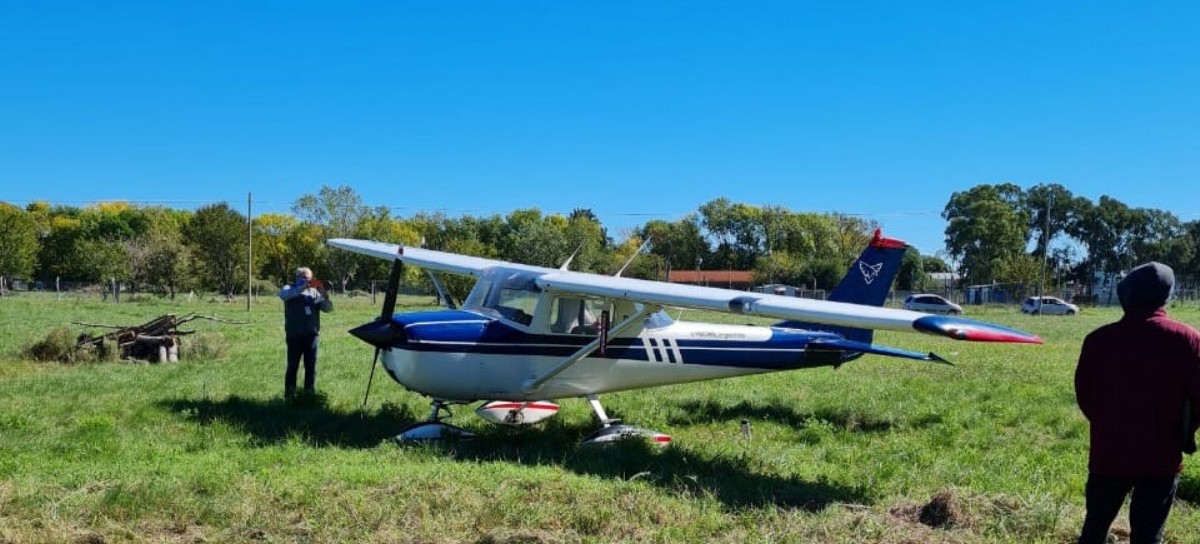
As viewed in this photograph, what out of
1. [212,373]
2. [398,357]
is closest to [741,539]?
[398,357]

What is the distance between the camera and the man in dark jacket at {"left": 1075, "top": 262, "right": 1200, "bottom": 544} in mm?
4176

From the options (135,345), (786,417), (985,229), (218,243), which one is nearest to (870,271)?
(786,417)

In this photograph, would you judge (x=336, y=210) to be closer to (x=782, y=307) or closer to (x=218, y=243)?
→ (x=218, y=243)

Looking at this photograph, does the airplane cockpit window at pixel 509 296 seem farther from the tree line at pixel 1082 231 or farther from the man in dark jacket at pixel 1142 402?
the tree line at pixel 1082 231

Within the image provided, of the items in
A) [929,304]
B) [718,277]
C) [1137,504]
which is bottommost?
[1137,504]

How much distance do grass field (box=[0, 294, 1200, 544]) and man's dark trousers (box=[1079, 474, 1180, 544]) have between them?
122cm

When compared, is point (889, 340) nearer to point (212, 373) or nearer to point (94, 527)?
point (212, 373)

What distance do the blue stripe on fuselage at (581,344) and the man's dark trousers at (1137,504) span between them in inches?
228

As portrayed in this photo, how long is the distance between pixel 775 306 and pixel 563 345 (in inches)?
116

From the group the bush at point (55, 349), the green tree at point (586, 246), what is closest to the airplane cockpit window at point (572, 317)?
the bush at point (55, 349)

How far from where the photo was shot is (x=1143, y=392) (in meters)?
4.22

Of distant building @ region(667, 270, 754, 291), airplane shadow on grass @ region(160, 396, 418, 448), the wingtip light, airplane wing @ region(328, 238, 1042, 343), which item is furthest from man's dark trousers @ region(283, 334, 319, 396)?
distant building @ region(667, 270, 754, 291)

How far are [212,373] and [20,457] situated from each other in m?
6.63

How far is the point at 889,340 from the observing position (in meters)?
23.9
